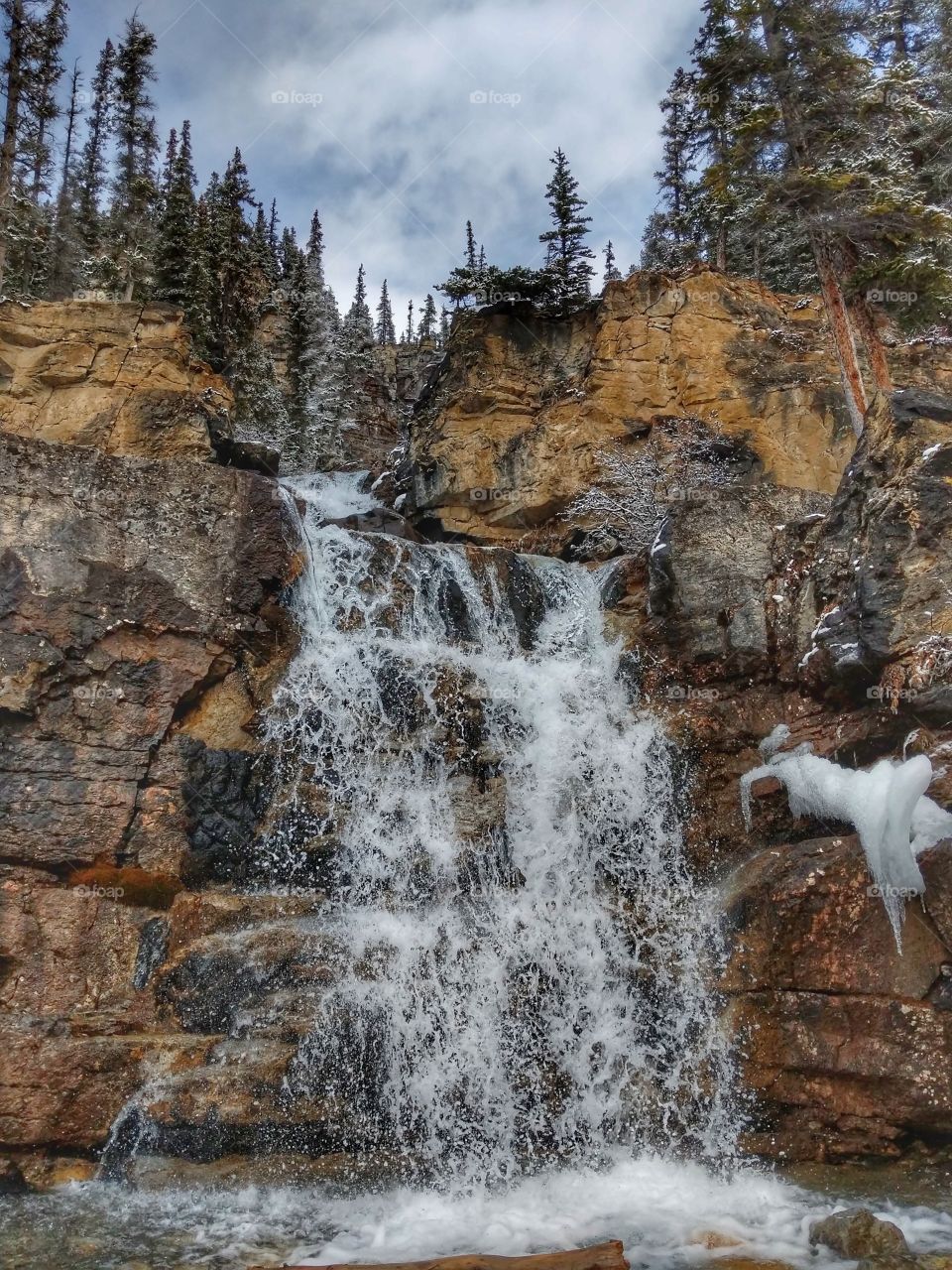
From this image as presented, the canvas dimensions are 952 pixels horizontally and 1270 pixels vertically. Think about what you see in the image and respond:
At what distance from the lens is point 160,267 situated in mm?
26891

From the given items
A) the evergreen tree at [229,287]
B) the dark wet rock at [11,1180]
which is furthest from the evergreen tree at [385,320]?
the dark wet rock at [11,1180]

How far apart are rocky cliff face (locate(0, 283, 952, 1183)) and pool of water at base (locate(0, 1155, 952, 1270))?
445 millimetres

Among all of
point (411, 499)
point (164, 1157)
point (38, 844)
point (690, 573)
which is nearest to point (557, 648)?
point (690, 573)

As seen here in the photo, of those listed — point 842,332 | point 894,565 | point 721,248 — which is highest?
point 721,248

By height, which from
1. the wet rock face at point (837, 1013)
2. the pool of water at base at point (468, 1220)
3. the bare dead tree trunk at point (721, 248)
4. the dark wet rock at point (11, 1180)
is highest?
the bare dead tree trunk at point (721, 248)

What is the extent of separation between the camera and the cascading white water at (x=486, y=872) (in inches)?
301

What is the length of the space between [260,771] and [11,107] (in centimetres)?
1678

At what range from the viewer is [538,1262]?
5.33m

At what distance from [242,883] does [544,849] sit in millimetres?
3455

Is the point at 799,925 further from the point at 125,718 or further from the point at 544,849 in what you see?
the point at 125,718

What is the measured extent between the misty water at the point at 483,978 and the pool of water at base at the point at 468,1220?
2 cm

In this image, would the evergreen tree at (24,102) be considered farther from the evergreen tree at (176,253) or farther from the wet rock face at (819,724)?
the wet rock face at (819,724)

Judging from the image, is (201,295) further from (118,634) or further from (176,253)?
(118,634)

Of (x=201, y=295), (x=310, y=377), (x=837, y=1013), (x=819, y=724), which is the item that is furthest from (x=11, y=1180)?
(x=310, y=377)
